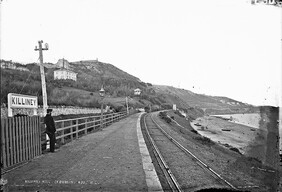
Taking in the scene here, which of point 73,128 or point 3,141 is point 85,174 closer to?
point 3,141

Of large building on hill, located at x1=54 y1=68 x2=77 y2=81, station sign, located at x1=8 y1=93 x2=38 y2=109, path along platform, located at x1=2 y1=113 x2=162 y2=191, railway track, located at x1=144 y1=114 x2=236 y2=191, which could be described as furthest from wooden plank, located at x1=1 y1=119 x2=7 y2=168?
large building on hill, located at x1=54 y1=68 x2=77 y2=81

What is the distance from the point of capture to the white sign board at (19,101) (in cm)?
738

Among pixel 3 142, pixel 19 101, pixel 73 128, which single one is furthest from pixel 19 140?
pixel 73 128

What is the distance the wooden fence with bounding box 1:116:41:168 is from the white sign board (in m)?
0.41

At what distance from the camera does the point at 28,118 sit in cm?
796

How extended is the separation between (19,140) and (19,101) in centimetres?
122

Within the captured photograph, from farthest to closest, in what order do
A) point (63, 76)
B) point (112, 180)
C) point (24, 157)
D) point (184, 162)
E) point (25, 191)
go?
point (63, 76)
point (184, 162)
point (24, 157)
point (112, 180)
point (25, 191)

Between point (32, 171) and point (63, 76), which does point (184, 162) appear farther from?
point (63, 76)

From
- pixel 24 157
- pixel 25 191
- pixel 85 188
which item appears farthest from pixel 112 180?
pixel 24 157

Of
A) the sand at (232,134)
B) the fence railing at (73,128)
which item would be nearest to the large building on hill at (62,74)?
the sand at (232,134)

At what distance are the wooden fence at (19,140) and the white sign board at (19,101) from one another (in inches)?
16.3

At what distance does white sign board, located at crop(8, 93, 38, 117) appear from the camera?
7383 millimetres

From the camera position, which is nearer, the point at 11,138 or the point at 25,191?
the point at 25,191

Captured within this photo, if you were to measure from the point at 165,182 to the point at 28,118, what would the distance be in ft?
15.2
